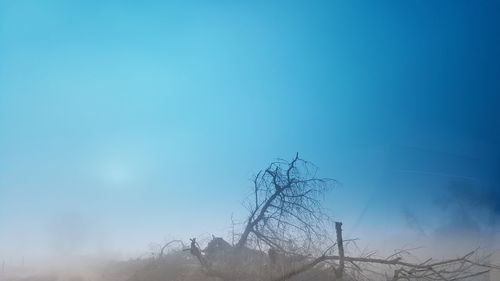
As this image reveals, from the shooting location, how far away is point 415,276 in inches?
366

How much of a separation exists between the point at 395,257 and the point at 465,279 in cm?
156

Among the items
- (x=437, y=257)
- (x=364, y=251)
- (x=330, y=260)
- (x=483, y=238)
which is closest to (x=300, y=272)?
(x=330, y=260)

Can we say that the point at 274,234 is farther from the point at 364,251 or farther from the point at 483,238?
the point at 483,238

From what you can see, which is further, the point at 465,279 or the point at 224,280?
the point at 224,280

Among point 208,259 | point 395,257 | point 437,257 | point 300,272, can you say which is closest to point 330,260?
point 300,272

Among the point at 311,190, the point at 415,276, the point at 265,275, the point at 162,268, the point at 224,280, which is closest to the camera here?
the point at 415,276

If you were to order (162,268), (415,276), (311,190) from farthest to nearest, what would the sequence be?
(162,268), (311,190), (415,276)

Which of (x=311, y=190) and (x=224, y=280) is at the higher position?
(x=311, y=190)

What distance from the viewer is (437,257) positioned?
10320 millimetres

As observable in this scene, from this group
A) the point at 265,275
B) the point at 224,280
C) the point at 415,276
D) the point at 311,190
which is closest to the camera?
the point at 415,276

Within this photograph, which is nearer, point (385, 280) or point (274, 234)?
point (385, 280)

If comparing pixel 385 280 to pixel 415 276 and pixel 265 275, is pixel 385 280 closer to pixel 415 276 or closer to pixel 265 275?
pixel 415 276

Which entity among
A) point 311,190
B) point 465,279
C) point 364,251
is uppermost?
point 311,190

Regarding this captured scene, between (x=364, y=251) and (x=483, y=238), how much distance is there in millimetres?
4820
